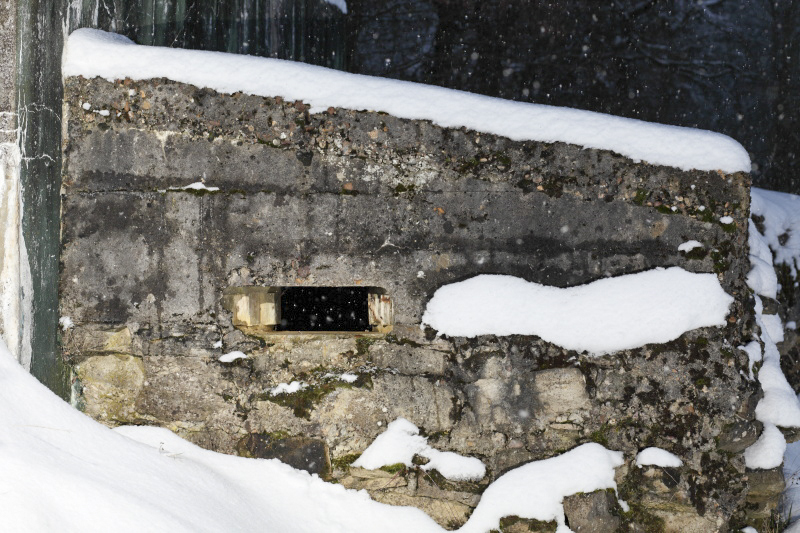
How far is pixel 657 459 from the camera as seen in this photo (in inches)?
115

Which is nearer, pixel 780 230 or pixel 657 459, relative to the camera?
pixel 657 459

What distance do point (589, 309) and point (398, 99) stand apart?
4.01 ft

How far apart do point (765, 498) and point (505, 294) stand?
5.15 feet

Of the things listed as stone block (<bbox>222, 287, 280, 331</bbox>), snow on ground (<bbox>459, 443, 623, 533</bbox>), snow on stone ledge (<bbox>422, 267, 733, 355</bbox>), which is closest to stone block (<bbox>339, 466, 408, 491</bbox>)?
snow on ground (<bbox>459, 443, 623, 533</bbox>)

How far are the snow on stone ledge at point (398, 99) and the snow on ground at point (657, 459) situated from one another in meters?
1.25

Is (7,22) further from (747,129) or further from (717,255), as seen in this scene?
(747,129)

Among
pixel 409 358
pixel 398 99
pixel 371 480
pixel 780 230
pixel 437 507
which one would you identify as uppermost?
pixel 398 99

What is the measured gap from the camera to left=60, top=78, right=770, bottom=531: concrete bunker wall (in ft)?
9.33

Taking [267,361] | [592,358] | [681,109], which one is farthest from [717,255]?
[681,109]

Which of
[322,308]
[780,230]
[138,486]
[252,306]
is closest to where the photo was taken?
[138,486]

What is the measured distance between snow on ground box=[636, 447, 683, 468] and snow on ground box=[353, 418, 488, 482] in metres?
0.70

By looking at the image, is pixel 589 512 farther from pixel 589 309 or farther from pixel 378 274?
pixel 378 274

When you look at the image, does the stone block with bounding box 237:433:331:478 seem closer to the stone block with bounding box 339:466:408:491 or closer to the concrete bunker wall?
the concrete bunker wall

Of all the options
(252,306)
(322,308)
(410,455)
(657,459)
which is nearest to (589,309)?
(657,459)
